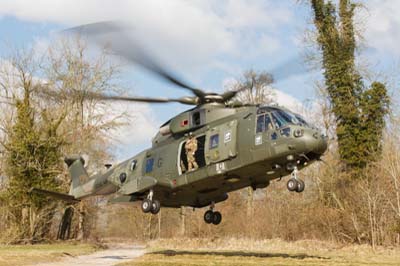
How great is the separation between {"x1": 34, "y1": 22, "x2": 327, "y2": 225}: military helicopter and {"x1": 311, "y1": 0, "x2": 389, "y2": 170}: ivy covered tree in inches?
614

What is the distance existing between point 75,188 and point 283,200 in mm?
18268

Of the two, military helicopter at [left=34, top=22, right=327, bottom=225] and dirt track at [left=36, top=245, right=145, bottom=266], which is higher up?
military helicopter at [left=34, top=22, right=327, bottom=225]

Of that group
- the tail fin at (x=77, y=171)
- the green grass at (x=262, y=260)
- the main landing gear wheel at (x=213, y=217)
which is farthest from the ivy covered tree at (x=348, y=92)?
the tail fin at (x=77, y=171)

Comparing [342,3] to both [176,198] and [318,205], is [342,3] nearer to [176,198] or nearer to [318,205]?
[318,205]

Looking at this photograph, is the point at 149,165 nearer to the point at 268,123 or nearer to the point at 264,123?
the point at 264,123

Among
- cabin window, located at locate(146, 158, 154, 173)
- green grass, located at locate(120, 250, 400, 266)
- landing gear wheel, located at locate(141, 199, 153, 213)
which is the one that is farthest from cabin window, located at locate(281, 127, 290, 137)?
cabin window, located at locate(146, 158, 154, 173)

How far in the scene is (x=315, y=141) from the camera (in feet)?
52.2

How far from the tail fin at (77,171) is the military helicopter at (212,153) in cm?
318

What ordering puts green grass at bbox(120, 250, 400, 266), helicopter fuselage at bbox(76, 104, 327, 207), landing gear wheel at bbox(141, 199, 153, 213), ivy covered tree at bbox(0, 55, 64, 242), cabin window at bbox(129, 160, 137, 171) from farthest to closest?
ivy covered tree at bbox(0, 55, 64, 242) → cabin window at bbox(129, 160, 137, 171) → landing gear wheel at bbox(141, 199, 153, 213) → green grass at bbox(120, 250, 400, 266) → helicopter fuselage at bbox(76, 104, 327, 207)

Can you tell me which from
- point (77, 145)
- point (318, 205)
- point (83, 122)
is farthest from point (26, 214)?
point (318, 205)

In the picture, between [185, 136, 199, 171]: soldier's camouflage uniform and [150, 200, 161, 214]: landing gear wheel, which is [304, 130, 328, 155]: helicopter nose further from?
[150, 200, 161, 214]: landing gear wheel

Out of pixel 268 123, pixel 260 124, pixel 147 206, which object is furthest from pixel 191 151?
pixel 268 123

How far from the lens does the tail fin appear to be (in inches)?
990

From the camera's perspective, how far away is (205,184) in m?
18.7
